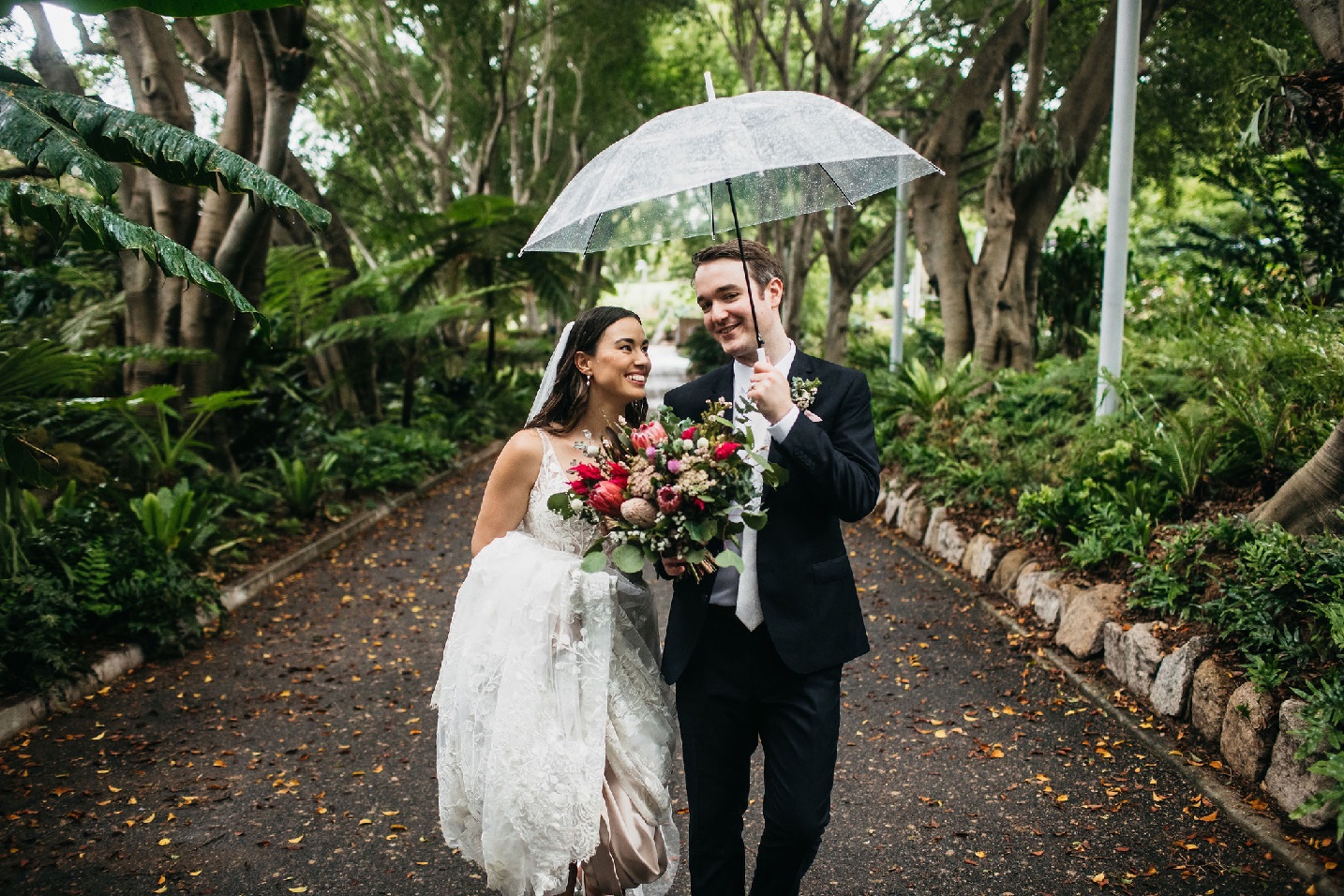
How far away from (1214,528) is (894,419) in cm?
658

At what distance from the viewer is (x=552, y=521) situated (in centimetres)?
323

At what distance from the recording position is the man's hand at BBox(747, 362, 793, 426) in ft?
8.71

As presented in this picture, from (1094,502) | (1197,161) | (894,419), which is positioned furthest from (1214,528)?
(1197,161)

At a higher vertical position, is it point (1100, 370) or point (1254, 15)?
point (1254, 15)

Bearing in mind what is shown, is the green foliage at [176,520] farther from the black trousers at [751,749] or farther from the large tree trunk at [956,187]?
the large tree trunk at [956,187]

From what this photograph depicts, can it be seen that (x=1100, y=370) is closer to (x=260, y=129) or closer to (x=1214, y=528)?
(x=1214, y=528)

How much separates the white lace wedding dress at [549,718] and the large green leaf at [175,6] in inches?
66.2

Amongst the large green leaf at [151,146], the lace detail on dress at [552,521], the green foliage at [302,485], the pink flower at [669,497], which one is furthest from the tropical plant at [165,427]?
the pink flower at [669,497]

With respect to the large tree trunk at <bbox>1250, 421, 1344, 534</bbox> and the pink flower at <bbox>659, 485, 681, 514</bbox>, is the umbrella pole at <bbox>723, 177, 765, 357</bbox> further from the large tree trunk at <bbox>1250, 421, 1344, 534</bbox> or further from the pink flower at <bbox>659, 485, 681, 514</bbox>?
the large tree trunk at <bbox>1250, 421, 1344, 534</bbox>

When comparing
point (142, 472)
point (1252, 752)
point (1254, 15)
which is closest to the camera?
point (1252, 752)

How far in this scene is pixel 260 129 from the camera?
9.17 meters

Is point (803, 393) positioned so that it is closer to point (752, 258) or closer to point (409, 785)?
point (752, 258)

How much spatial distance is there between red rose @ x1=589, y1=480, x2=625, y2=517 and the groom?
0.40 meters

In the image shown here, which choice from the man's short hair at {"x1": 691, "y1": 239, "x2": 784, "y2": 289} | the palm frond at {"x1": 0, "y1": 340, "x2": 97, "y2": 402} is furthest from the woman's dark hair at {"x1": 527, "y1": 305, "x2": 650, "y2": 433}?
the palm frond at {"x1": 0, "y1": 340, "x2": 97, "y2": 402}
